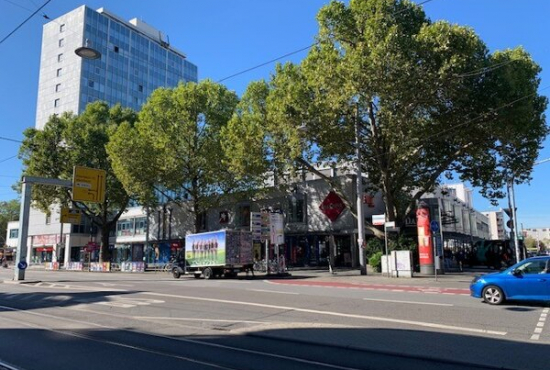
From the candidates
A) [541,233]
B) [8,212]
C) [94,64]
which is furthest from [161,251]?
[541,233]

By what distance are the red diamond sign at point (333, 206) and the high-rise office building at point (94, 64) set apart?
58.0 m

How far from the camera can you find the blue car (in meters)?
12.7

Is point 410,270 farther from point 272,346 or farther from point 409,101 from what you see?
point 272,346

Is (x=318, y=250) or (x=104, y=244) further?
(x=104, y=244)

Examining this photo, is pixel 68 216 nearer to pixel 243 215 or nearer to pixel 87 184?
pixel 243 215

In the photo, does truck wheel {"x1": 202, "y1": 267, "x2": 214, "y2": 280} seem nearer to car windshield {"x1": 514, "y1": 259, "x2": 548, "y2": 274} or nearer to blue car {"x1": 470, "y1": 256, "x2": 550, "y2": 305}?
blue car {"x1": 470, "y1": 256, "x2": 550, "y2": 305}

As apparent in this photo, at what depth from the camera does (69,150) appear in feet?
154

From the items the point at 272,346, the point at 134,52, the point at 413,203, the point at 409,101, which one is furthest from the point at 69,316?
the point at 134,52

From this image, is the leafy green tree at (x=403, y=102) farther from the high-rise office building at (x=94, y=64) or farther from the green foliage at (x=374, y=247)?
the high-rise office building at (x=94, y=64)

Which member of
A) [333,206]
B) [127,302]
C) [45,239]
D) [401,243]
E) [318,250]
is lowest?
[127,302]

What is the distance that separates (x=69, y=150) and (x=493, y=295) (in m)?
43.8

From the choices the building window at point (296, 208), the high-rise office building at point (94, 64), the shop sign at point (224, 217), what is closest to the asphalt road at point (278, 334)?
the building window at point (296, 208)

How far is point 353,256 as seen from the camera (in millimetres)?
38188

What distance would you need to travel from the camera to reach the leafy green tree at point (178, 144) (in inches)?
1537
